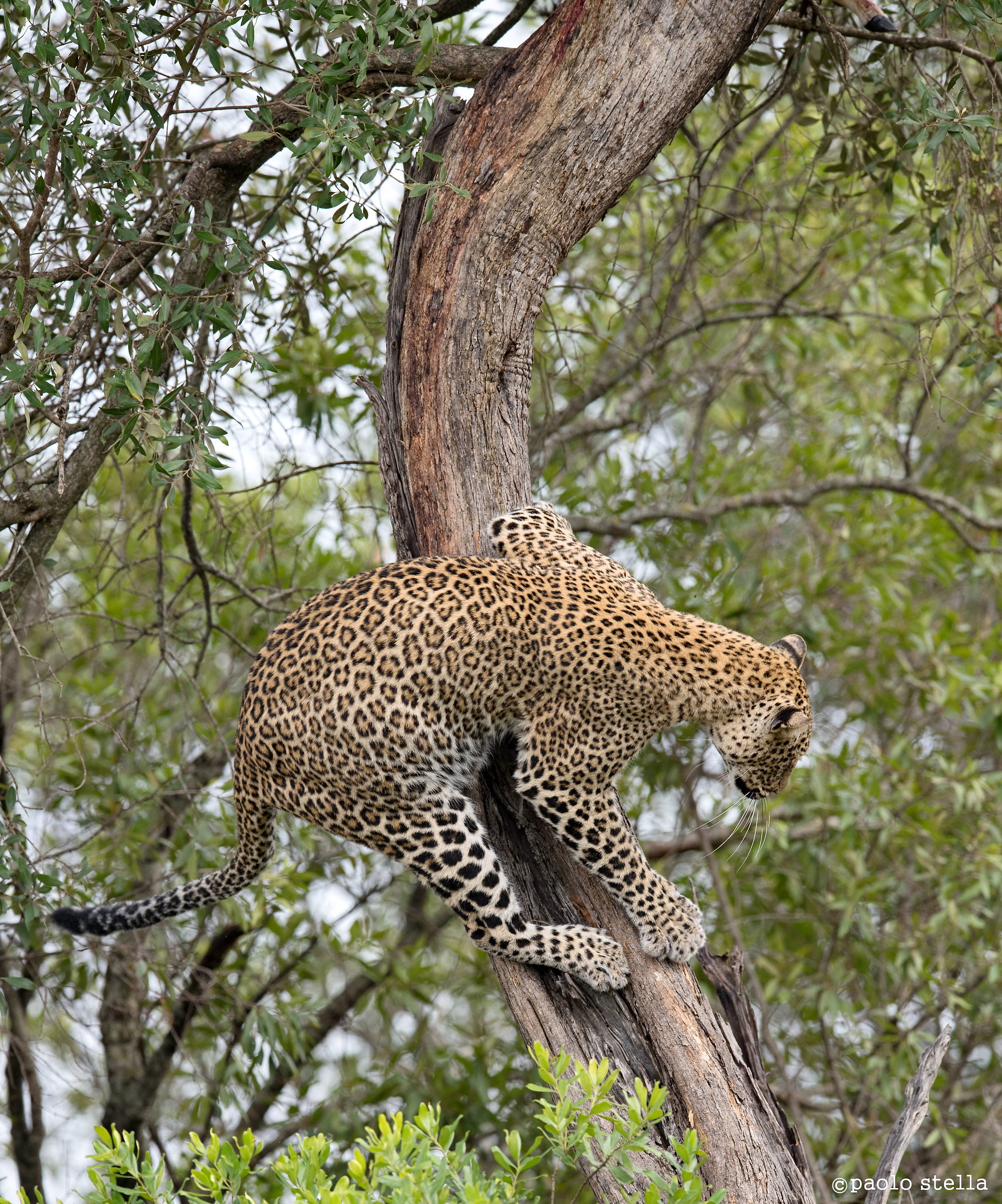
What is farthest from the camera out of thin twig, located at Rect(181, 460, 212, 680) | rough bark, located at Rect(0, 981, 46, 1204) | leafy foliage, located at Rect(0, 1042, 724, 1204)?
rough bark, located at Rect(0, 981, 46, 1204)

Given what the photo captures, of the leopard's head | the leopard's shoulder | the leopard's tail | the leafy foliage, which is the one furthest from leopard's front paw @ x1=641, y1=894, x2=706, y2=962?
the leopard's tail

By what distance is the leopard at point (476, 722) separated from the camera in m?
4.57

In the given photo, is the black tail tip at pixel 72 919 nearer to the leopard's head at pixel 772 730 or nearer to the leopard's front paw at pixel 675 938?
the leopard's front paw at pixel 675 938

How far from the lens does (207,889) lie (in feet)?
16.8

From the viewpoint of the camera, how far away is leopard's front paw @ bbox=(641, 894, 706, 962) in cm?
484

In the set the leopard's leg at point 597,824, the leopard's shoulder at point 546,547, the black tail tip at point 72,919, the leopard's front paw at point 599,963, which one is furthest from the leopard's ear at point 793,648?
the black tail tip at point 72,919

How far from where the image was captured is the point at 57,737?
692 cm

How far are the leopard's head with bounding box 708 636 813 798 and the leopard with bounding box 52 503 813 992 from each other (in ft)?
0.06

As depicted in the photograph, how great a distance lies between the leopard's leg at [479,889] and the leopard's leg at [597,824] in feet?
0.87

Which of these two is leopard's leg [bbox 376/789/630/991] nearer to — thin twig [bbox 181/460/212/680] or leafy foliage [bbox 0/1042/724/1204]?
leafy foliage [bbox 0/1042/724/1204]

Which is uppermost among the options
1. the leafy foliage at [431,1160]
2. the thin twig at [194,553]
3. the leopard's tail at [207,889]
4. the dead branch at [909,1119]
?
the thin twig at [194,553]

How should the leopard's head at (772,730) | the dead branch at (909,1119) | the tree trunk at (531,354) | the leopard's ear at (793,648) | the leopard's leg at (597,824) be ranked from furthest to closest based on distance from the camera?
the leopard's ear at (793,648)
the leopard's head at (772,730)
the leopard's leg at (597,824)
the tree trunk at (531,354)
the dead branch at (909,1119)

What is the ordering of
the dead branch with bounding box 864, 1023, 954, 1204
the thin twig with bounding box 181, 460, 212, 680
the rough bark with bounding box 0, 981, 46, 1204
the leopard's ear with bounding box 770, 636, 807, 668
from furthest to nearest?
the rough bark with bounding box 0, 981, 46, 1204, the thin twig with bounding box 181, 460, 212, 680, the leopard's ear with bounding box 770, 636, 807, 668, the dead branch with bounding box 864, 1023, 954, 1204

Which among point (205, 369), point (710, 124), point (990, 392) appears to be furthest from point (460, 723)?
point (710, 124)
